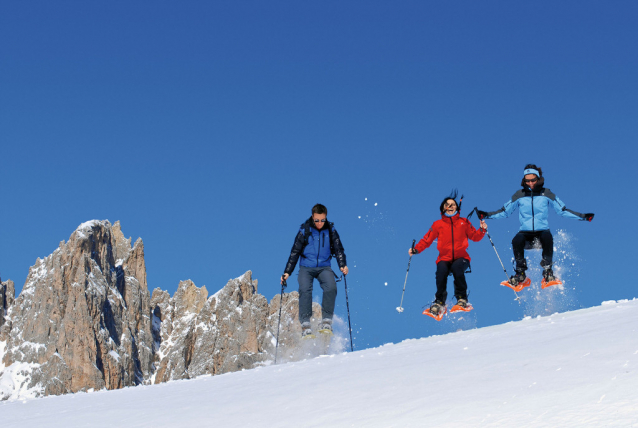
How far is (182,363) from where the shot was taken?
175 m

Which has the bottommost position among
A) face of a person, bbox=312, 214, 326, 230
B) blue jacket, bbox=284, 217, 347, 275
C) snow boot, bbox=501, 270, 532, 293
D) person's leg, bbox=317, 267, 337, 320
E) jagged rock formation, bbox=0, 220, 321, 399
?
person's leg, bbox=317, 267, 337, 320

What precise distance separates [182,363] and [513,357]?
178m

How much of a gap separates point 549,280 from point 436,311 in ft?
9.70

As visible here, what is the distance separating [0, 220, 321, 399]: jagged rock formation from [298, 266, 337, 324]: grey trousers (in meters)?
151

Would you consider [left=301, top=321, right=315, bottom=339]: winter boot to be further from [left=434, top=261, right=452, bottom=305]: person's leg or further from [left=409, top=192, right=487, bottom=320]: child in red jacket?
[left=434, top=261, right=452, bottom=305]: person's leg

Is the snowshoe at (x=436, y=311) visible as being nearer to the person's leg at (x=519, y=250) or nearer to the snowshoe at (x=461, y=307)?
the snowshoe at (x=461, y=307)

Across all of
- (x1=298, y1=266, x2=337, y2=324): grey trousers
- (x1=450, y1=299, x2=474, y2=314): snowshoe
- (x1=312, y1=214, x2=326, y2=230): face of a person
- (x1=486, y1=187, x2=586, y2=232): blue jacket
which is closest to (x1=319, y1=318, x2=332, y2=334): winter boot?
(x1=298, y1=266, x2=337, y2=324): grey trousers

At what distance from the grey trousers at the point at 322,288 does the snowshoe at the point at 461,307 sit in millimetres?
2745

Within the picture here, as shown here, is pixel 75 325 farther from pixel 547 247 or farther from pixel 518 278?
pixel 547 247

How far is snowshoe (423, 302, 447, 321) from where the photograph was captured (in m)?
14.3

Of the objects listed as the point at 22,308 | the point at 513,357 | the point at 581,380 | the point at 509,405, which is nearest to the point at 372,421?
the point at 509,405

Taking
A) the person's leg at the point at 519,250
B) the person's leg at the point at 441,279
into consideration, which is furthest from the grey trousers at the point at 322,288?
the person's leg at the point at 519,250

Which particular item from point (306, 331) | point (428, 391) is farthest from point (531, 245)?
point (428, 391)

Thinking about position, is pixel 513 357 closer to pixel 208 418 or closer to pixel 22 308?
pixel 208 418
